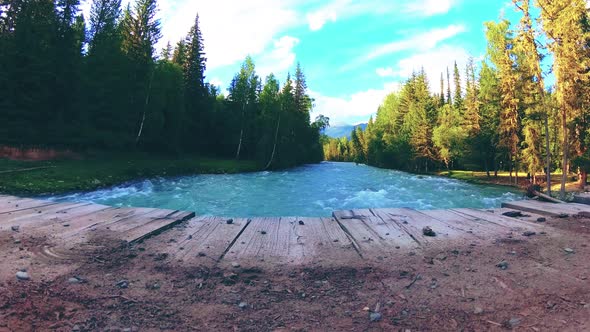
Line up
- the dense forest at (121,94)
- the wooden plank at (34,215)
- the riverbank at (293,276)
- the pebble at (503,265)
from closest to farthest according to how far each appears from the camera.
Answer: the riverbank at (293,276) < the pebble at (503,265) < the wooden plank at (34,215) < the dense forest at (121,94)

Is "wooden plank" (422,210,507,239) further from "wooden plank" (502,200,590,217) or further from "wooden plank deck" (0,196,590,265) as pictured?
"wooden plank" (502,200,590,217)

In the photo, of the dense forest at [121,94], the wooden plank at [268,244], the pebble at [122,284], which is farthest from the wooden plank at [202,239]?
the dense forest at [121,94]

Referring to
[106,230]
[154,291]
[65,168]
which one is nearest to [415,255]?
[154,291]

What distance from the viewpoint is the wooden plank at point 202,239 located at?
382 cm

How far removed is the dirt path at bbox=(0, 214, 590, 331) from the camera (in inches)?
94.2

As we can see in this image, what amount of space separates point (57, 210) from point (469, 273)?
24.8ft

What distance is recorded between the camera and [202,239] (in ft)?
14.8

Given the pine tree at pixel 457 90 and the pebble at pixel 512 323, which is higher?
the pine tree at pixel 457 90

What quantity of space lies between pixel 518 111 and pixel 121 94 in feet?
159

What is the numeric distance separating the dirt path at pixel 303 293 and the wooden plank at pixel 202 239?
0.64 ft

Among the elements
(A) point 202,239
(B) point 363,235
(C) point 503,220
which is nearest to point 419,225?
(B) point 363,235

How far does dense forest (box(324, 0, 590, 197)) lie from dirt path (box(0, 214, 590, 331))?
2073 centimetres

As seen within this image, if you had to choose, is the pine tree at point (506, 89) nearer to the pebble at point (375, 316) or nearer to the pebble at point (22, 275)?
the pebble at point (375, 316)

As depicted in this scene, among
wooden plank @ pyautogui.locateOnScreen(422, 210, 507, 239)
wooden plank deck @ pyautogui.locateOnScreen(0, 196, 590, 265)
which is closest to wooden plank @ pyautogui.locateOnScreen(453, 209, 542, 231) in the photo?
wooden plank deck @ pyautogui.locateOnScreen(0, 196, 590, 265)
